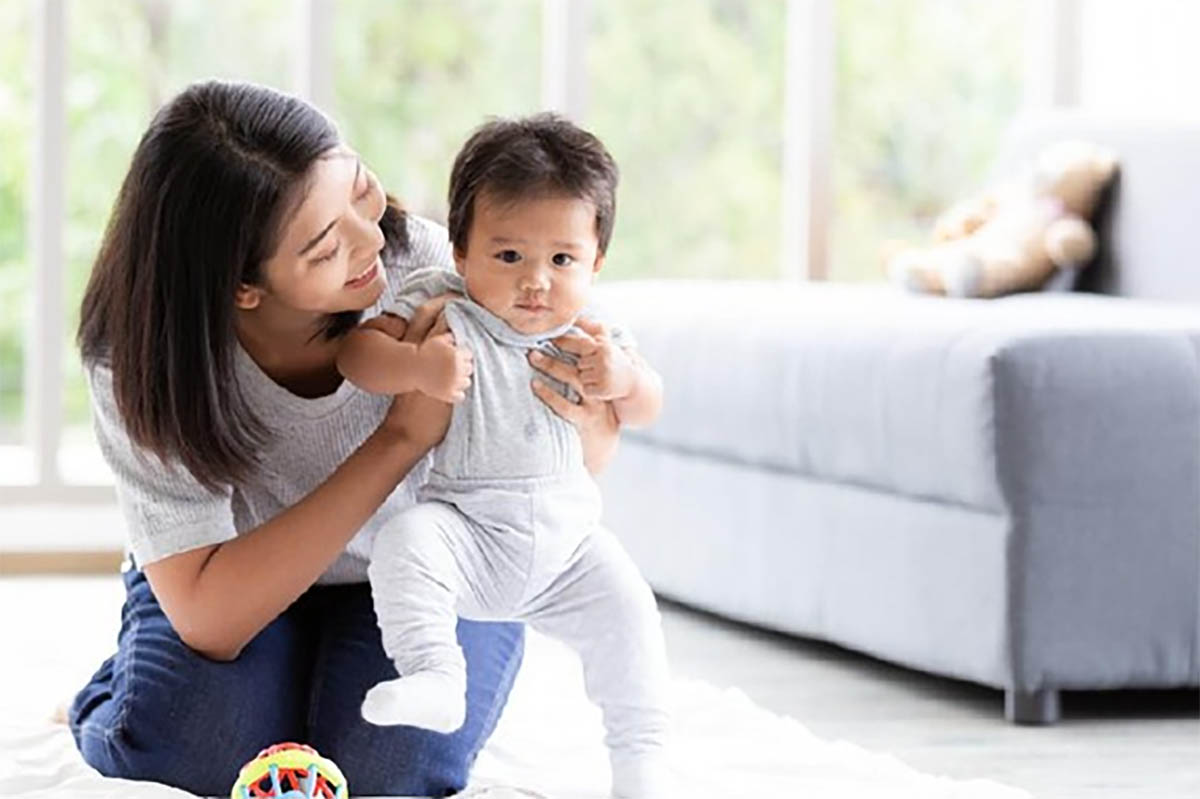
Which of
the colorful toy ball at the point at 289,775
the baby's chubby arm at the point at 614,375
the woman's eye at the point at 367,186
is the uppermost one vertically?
the woman's eye at the point at 367,186

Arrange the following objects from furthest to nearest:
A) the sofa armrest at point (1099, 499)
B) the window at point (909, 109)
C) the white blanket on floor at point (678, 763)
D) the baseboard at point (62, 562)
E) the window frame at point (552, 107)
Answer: the window at point (909, 109)
the window frame at point (552, 107)
the baseboard at point (62, 562)
the sofa armrest at point (1099, 499)
the white blanket on floor at point (678, 763)

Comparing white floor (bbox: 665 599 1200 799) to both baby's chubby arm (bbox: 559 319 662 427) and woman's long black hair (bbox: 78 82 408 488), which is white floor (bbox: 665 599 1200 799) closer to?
baby's chubby arm (bbox: 559 319 662 427)

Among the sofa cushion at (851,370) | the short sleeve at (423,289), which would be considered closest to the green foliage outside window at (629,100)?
the sofa cushion at (851,370)

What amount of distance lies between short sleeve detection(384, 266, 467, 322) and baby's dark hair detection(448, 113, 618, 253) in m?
0.05

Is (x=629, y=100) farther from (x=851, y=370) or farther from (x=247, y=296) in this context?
(x=247, y=296)

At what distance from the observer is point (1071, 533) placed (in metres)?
2.80

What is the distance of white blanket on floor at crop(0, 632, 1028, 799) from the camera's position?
90.0 inches

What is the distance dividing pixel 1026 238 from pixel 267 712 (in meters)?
1.83

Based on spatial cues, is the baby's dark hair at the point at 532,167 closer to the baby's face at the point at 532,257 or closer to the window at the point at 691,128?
the baby's face at the point at 532,257

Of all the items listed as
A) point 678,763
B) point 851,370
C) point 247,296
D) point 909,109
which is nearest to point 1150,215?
point 851,370

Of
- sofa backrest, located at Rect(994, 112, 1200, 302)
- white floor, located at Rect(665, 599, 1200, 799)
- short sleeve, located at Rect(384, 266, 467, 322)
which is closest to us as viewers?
short sleeve, located at Rect(384, 266, 467, 322)

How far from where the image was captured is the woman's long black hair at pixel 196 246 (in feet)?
6.64

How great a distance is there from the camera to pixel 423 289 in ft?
7.06

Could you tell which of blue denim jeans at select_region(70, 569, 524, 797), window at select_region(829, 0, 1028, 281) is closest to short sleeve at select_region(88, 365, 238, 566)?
blue denim jeans at select_region(70, 569, 524, 797)
